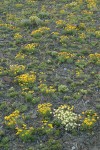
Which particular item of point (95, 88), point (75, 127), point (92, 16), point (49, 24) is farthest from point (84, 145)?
point (92, 16)

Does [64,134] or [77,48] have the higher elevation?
[77,48]

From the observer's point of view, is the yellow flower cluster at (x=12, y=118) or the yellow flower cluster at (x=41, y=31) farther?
the yellow flower cluster at (x=41, y=31)

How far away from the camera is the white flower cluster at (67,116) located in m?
15.5

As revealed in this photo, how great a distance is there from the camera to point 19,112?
16.7 m

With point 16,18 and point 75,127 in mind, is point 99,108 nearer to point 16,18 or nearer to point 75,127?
point 75,127

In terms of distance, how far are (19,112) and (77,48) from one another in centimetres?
853

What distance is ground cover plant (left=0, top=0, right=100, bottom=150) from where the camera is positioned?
15.2 m

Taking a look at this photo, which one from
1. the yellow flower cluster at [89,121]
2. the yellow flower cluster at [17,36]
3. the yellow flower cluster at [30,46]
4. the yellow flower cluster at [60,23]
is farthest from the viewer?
the yellow flower cluster at [60,23]

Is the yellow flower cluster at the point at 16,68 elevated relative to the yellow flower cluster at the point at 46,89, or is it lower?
elevated

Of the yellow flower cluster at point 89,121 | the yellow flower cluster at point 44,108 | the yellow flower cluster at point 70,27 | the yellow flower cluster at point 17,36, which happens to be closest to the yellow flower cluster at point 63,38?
the yellow flower cluster at point 70,27

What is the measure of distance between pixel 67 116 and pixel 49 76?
4607mm

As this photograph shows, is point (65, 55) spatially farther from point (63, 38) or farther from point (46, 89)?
point (46, 89)

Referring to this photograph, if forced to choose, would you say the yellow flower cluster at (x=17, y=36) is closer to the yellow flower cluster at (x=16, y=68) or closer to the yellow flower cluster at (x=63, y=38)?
the yellow flower cluster at (x=63, y=38)

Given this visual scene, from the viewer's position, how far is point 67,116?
52.3 feet
